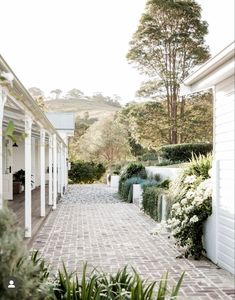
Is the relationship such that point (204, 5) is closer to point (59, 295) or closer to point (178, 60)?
point (178, 60)

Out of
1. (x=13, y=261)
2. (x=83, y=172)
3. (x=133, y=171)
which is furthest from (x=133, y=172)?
(x=13, y=261)

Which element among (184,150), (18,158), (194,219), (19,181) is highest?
(184,150)

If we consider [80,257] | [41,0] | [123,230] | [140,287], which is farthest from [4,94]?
[41,0]

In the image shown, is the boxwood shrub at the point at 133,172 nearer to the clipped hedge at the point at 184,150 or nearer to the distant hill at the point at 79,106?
the clipped hedge at the point at 184,150

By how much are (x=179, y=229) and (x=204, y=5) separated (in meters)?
22.9

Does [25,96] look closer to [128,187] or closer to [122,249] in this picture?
[122,249]

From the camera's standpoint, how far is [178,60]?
1088 inches

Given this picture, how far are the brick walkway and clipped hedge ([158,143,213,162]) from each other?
26.8 feet

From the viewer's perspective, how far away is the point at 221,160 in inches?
259

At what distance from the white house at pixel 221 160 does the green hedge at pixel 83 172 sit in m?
23.7

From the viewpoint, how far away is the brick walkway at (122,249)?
5.63 metres

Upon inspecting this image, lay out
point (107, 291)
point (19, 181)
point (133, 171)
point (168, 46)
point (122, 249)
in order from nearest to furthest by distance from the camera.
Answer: point (107, 291), point (122, 249), point (19, 181), point (133, 171), point (168, 46)

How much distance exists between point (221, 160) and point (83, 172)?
2442cm

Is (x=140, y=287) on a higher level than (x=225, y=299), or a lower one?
higher
